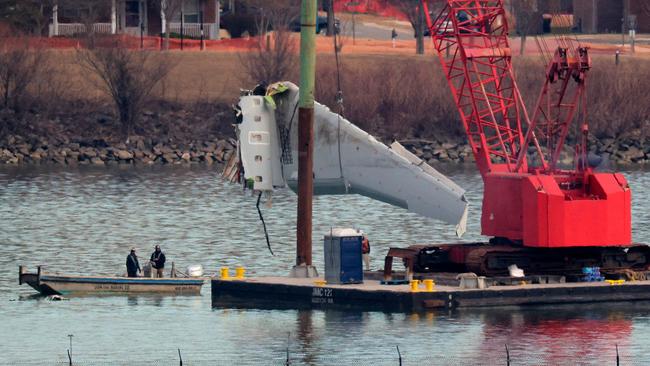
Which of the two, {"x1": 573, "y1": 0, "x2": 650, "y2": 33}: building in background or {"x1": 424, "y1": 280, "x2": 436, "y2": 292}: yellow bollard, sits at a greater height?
{"x1": 573, "y1": 0, "x2": 650, "y2": 33}: building in background

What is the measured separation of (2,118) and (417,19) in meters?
32.7

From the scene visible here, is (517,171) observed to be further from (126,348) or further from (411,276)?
(126,348)

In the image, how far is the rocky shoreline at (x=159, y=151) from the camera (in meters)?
132

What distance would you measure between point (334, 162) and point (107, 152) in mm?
69171

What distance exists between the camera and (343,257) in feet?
200

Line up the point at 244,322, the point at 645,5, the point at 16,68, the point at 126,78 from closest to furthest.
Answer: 1. the point at 244,322
2. the point at 126,78
3. the point at 16,68
4. the point at 645,5

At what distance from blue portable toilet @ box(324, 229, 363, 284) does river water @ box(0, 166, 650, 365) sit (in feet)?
5.47

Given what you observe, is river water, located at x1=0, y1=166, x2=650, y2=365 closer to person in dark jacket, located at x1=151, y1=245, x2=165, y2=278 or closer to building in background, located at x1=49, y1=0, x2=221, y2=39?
person in dark jacket, located at x1=151, y1=245, x2=165, y2=278

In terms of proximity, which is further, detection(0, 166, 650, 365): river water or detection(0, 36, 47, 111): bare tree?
detection(0, 36, 47, 111): bare tree

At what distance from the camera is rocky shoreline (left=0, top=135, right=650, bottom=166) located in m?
132

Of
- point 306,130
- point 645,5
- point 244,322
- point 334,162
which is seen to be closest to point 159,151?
point 645,5

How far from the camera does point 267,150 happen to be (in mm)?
64875

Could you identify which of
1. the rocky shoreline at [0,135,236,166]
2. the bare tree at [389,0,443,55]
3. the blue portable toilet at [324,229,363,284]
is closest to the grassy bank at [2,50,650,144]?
the rocky shoreline at [0,135,236,166]

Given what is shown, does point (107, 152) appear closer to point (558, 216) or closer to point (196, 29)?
point (196, 29)
